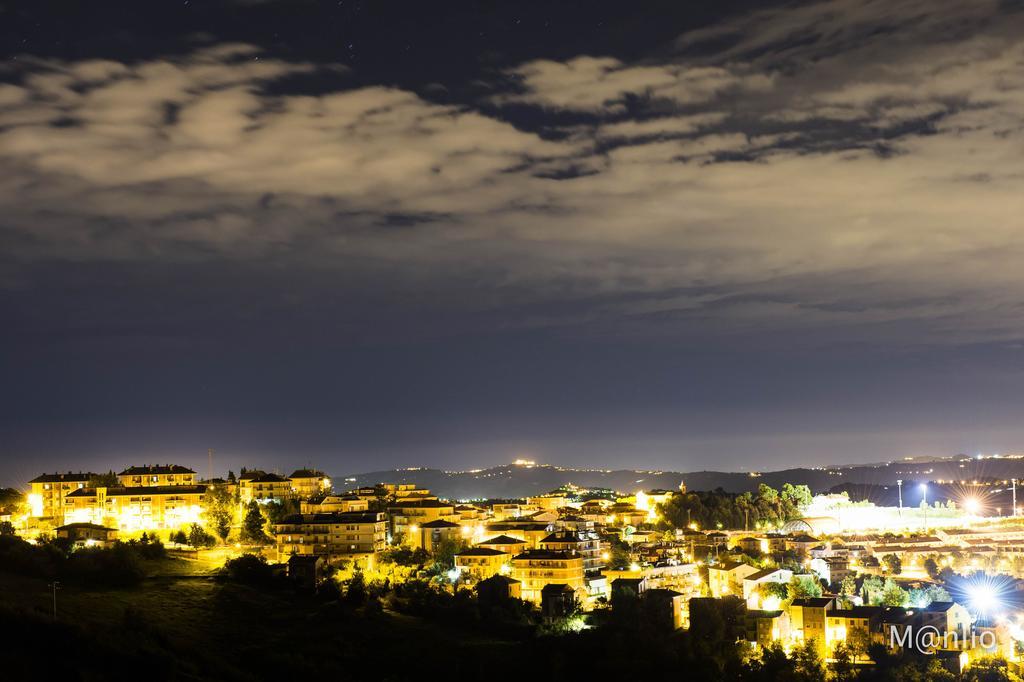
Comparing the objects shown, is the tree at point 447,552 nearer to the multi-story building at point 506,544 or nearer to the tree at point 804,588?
the multi-story building at point 506,544

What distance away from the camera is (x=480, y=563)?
1946 inches

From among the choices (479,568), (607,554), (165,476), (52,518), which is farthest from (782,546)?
(52,518)

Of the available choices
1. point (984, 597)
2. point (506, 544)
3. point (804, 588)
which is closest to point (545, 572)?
point (506, 544)

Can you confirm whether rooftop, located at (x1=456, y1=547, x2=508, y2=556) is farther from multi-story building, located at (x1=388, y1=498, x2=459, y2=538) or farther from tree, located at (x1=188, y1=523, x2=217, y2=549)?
tree, located at (x1=188, y1=523, x2=217, y2=549)

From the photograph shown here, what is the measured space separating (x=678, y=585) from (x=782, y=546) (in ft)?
43.6

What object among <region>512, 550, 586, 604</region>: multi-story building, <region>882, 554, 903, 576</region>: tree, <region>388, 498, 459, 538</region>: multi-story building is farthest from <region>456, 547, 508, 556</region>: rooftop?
<region>882, 554, 903, 576</region>: tree

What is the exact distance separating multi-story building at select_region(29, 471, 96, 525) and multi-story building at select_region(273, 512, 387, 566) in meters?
10.3

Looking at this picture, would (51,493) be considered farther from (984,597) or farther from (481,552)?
(984,597)

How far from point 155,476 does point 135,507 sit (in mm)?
4721

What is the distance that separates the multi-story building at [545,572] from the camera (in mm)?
47906

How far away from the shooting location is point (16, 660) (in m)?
33.4

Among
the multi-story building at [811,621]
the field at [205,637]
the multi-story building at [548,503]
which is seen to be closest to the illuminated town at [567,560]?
the multi-story building at [811,621]

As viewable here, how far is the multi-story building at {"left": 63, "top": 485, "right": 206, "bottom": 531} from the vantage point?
53.0 metres

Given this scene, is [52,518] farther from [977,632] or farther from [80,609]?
[977,632]
